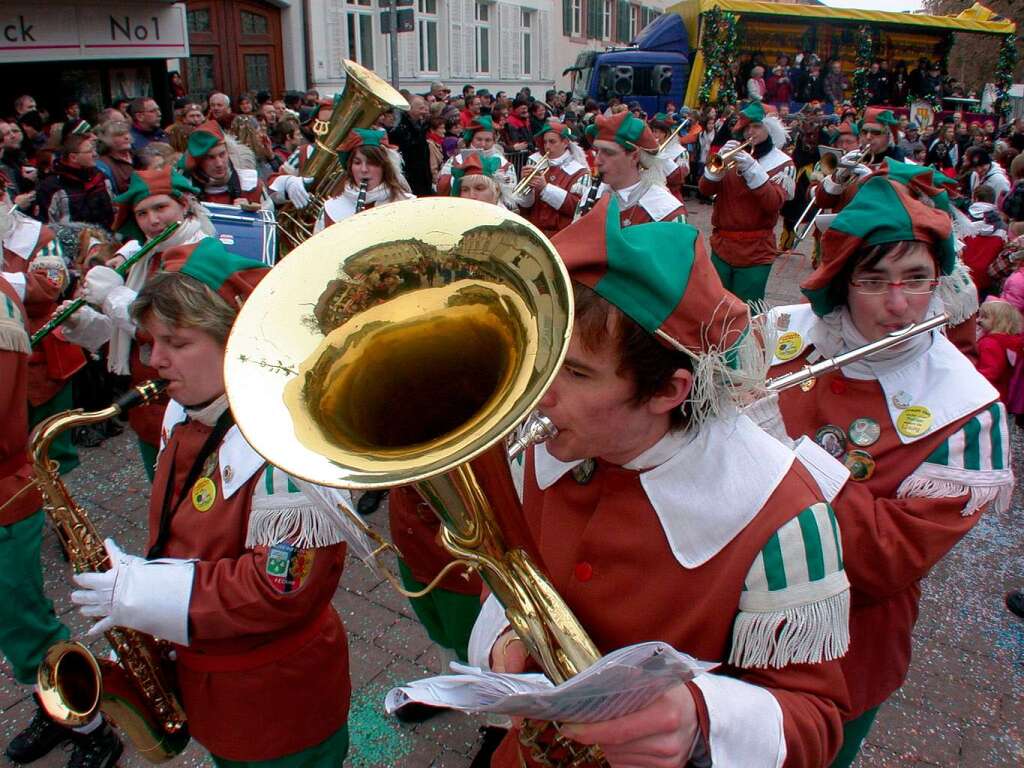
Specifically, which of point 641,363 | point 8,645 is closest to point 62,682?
point 8,645

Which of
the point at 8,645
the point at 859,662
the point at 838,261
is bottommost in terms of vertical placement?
the point at 8,645

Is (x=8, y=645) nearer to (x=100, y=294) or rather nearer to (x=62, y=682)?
(x=62, y=682)

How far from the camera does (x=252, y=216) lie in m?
4.80

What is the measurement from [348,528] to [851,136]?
27.2 ft

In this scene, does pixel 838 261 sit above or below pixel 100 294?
above

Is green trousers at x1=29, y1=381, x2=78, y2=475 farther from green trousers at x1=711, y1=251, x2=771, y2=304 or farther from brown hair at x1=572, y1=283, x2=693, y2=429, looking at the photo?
green trousers at x1=711, y1=251, x2=771, y2=304

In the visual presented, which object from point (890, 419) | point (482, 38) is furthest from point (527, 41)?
point (890, 419)

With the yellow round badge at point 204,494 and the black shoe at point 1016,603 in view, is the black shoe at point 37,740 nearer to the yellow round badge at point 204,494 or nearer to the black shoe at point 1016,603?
the yellow round badge at point 204,494

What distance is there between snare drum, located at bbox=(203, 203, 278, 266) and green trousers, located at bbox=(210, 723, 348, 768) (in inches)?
119

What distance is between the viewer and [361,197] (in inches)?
211

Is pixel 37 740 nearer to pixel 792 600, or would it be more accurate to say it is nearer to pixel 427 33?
pixel 792 600

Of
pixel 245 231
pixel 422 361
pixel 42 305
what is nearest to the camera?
pixel 422 361

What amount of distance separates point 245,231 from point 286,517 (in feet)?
10.8

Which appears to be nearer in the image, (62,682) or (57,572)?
(62,682)
